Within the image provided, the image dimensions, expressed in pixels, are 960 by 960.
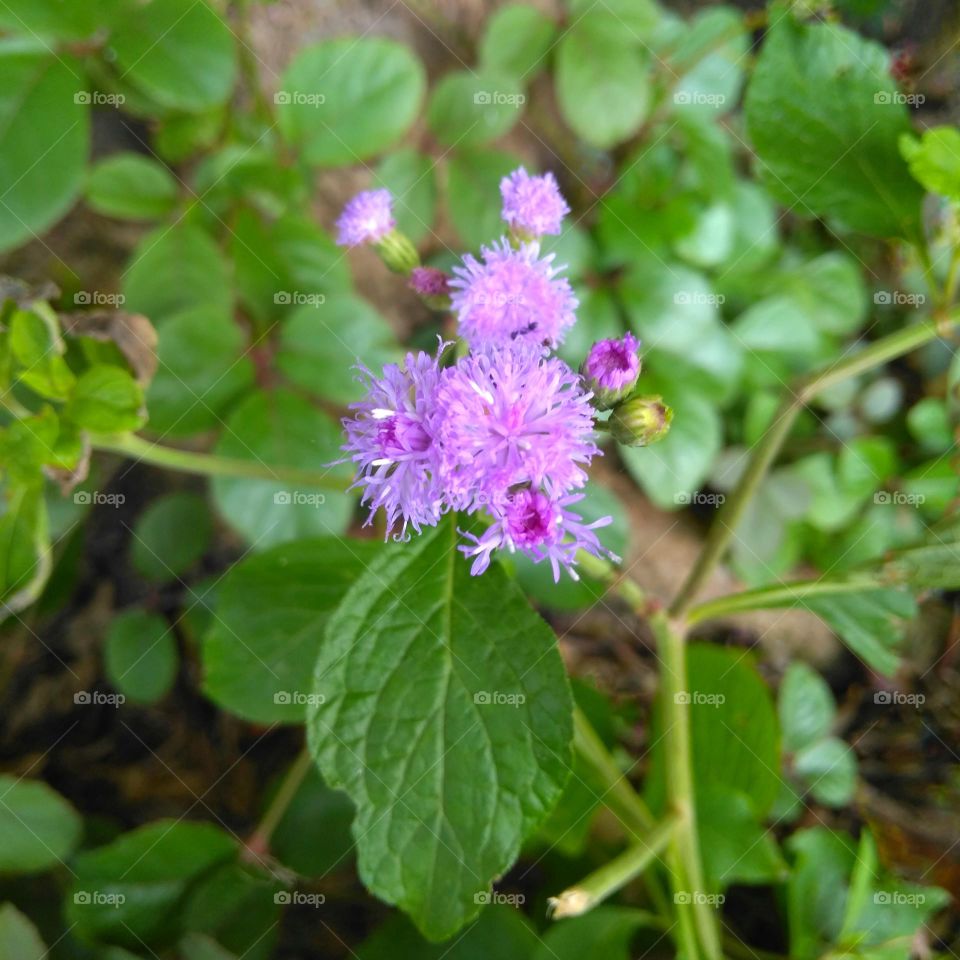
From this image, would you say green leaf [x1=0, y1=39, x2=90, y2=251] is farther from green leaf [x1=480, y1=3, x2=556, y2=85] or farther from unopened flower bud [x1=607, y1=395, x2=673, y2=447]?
unopened flower bud [x1=607, y1=395, x2=673, y2=447]

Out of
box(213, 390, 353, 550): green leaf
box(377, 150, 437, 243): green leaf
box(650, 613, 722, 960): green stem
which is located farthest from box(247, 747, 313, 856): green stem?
box(377, 150, 437, 243): green leaf

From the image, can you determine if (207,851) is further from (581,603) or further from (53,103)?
Answer: (53,103)

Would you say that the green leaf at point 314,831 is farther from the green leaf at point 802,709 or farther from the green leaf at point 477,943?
the green leaf at point 802,709

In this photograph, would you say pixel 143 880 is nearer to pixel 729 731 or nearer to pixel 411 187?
pixel 729 731

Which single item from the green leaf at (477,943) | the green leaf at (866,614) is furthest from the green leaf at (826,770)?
the green leaf at (477,943)

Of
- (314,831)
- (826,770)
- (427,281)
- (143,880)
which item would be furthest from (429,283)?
(826,770)

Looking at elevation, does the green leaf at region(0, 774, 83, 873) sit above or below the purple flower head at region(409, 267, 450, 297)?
below
